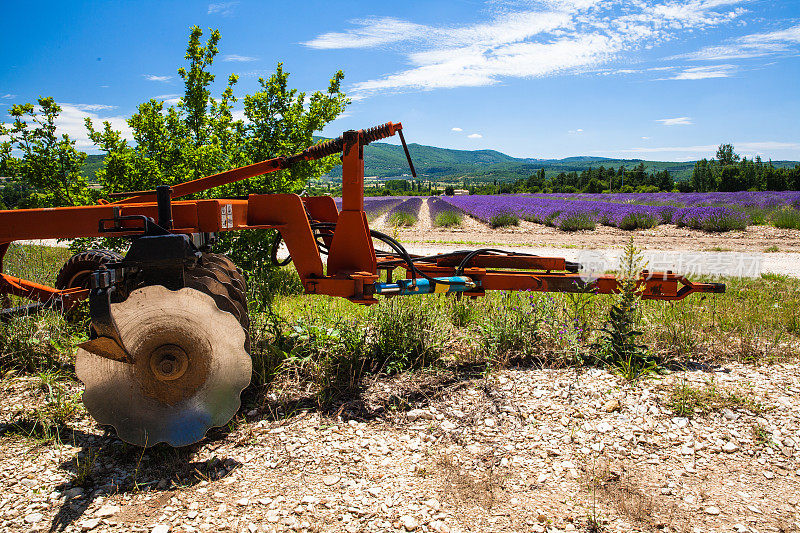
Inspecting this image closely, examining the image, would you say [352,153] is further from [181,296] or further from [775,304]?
[775,304]

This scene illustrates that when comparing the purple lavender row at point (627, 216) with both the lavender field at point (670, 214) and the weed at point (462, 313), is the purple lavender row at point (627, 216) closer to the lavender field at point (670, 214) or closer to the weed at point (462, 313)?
the lavender field at point (670, 214)

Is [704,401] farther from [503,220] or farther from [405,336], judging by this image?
[503,220]

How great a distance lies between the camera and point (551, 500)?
2.78 metres

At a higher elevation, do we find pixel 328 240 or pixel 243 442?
pixel 328 240

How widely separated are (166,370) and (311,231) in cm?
146

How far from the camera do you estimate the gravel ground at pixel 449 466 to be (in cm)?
267

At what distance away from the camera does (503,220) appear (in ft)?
69.2

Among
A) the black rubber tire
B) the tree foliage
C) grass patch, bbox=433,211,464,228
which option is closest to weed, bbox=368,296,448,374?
the black rubber tire

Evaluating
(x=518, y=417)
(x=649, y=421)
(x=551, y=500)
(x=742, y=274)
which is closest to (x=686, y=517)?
(x=551, y=500)

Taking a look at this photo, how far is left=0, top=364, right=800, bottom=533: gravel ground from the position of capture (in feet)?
8.75

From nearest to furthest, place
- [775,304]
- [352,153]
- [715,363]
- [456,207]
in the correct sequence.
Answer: [352,153] < [715,363] < [775,304] < [456,207]

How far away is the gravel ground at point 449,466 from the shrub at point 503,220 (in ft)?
56.8

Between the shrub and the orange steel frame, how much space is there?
16340 mm

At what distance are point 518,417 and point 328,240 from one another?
2.25 metres
